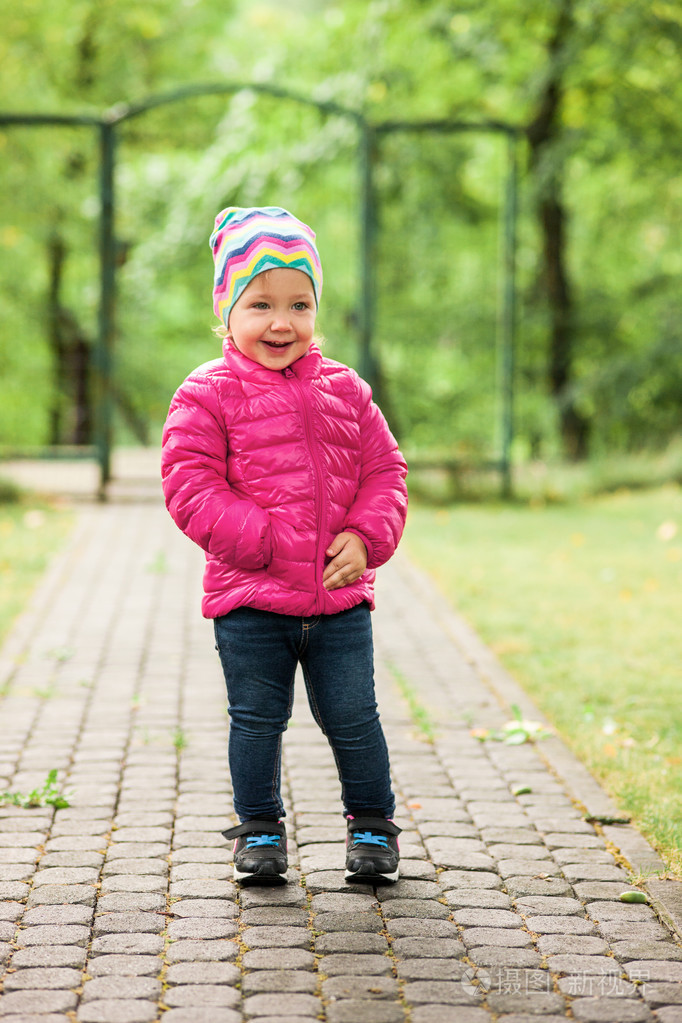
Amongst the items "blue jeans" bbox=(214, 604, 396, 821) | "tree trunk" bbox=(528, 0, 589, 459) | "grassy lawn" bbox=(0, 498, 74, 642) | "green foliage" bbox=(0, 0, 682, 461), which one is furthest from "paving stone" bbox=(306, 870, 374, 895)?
"tree trunk" bbox=(528, 0, 589, 459)

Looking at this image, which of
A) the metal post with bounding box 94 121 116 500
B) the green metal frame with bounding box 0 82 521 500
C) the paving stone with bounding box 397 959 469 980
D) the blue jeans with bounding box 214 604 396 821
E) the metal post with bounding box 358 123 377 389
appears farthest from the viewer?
the metal post with bounding box 358 123 377 389

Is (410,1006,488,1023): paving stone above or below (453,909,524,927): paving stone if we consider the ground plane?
above

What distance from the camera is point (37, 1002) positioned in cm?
266

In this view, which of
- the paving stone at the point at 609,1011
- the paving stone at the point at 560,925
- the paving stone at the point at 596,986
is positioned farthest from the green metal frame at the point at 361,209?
the paving stone at the point at 609,1011

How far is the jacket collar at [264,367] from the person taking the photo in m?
3.24

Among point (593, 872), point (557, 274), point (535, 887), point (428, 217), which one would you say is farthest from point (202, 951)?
point (557, 274)

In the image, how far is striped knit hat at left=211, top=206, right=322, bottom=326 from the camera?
3197 mm

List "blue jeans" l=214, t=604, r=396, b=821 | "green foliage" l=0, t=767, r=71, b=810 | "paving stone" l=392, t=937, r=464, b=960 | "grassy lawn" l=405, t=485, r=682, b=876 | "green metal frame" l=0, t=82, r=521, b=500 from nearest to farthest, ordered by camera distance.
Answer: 1. "paving stone" l=392, t=937, r=464, b=960
2. "blue jeans" l=214, t=604, r=396, b=821
3. "green foliage" l=0, t=767, r=71, b=810
4. "grassy lawn" l=405, t=485, r=682, b=876
5. "green metal frame" l=0, t=82, r=521, b=500

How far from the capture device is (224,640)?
327 cm

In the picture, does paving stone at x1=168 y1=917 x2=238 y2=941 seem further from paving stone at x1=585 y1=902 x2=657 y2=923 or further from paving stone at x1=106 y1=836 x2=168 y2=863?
paving stone at x1=585 y1=902 x2=657 y2=923

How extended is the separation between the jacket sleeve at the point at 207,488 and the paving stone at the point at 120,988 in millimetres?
995

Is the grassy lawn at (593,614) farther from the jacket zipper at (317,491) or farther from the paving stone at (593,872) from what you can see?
the jacket zipper at (317,491)

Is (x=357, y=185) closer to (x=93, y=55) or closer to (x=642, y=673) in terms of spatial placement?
(x=642, y=673)

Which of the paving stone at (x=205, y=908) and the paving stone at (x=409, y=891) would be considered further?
the paving stone at (x=409, y=891)
